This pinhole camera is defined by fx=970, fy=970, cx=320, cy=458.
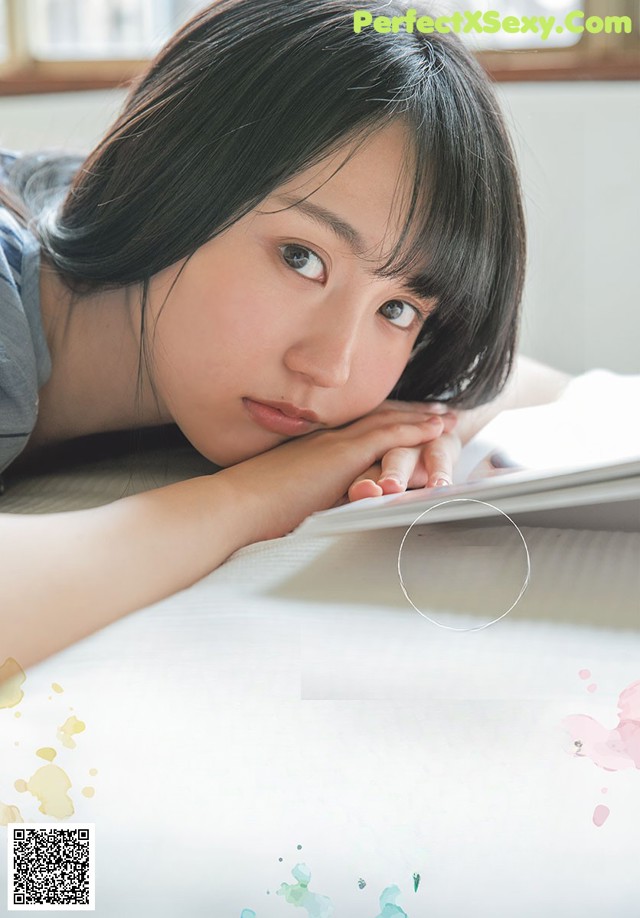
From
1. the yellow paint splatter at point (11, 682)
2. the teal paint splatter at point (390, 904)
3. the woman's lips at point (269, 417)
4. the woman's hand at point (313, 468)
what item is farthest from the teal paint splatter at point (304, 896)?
the woman's lips at point (269, 417)

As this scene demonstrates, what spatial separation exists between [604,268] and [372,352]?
2.57ft

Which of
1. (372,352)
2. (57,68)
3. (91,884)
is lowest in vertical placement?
(91,884)

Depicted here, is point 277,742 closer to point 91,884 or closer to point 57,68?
point 91,884

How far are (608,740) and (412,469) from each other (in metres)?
0.28

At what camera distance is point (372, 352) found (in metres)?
0.64

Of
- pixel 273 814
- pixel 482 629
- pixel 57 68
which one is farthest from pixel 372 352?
pixel 57 68

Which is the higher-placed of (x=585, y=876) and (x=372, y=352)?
(x=372, y=352)

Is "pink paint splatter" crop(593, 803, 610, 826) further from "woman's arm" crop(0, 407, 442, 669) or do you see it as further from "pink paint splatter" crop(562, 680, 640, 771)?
"woman's arm" crop(0, 407, 442, 669)

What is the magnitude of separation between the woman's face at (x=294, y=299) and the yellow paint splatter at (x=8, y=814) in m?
0.33

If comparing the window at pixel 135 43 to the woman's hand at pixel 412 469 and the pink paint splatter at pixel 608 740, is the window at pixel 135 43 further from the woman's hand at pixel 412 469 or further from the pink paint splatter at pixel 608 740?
the pink paint splatter at pixel 608 740

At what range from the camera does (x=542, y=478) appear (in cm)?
39

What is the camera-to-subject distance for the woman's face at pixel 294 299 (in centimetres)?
60

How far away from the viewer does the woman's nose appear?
587 millimetres

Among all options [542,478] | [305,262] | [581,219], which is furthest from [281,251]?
[581,219]
